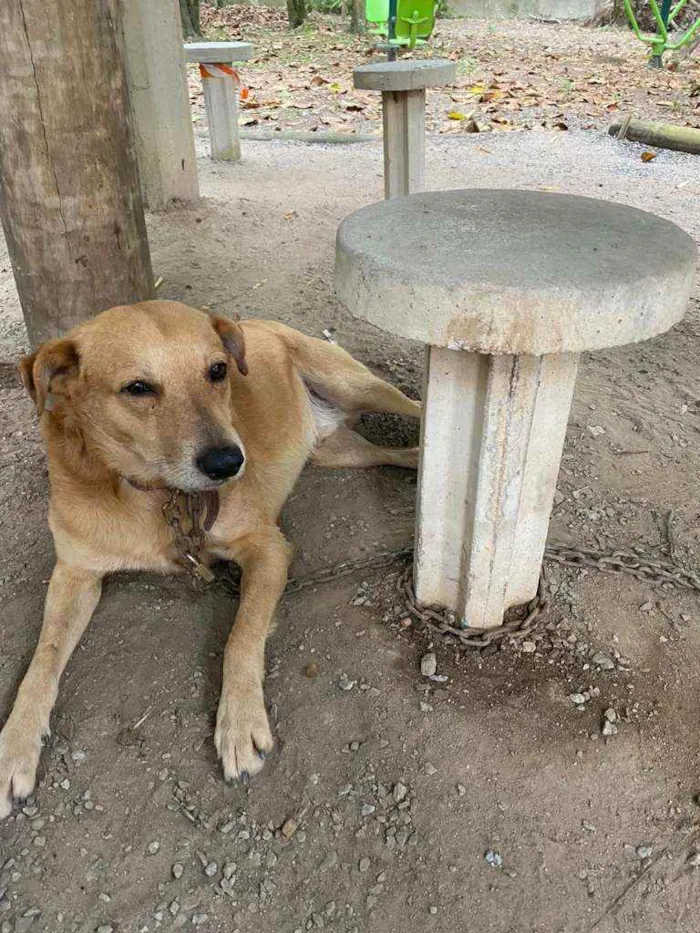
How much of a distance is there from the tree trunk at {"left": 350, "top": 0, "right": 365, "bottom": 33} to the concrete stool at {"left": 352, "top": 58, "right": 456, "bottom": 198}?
39.3ft

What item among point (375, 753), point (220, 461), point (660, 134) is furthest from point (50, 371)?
point (660, 134)

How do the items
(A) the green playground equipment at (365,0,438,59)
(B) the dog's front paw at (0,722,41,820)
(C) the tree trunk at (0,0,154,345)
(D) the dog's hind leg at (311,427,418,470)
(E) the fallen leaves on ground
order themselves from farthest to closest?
(A) the green playground equipment at (365,0,438,59) < (E) the fallen leaves on ground < (D) the dog's hind leg at (311,427,418,470) < (C) the tree trunk at (0,0,154,345) < (B) the dog's front paw at (0,722,41,820)

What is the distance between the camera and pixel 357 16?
14914 mm

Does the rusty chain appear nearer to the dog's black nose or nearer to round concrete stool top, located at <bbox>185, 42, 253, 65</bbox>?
the dog's black nose

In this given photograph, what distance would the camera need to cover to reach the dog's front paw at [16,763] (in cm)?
192

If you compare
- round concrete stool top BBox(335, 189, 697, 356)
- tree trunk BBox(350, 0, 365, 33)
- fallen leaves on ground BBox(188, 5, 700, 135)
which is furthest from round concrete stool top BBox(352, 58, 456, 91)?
tree trunk BBox(350, 0, 365, 33)

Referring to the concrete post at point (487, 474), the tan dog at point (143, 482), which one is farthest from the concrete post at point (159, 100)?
the concrete post at point (487, 474)

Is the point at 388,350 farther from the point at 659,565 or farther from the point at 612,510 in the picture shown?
the point at 659,565

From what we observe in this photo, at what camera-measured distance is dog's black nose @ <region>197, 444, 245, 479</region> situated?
6.70 ft

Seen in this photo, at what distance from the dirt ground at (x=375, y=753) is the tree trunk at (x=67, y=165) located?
839mm

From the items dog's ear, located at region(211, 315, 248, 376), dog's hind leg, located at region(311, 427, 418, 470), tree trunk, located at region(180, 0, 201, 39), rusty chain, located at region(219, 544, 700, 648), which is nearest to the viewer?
rusty chain, located at region(219, 544, 700, 648)

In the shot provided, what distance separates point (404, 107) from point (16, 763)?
4.15 meters

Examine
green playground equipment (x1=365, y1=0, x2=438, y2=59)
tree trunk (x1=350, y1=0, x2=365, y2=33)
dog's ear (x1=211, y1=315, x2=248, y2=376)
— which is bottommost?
tree trunk (x1=350, y1=0, x2=365, y2=33)

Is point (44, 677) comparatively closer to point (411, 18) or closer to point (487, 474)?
point (487, 474)
